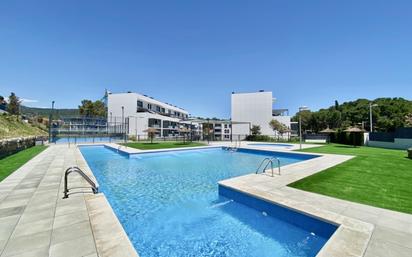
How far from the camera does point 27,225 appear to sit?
8.95ft

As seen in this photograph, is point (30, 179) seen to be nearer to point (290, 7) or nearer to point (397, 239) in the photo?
point (397, 239)

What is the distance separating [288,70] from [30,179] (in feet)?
65.3

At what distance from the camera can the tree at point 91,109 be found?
39500 mm

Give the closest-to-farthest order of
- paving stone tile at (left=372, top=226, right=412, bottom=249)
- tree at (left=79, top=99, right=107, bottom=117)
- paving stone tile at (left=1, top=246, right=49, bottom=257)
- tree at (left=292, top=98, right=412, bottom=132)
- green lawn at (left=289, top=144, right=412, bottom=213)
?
paving stone tile at (left=1, top=246, right=49, bottom=257) < paving stone tile at (left=372, top=226, right=412, bottom=249) < green lawn at (left=289, top=144, right=412, bottom=213) < tree at (left=292, top=98, right=412, bottom=132) < tree at (left=79, top=99, right=107, bottom=117)

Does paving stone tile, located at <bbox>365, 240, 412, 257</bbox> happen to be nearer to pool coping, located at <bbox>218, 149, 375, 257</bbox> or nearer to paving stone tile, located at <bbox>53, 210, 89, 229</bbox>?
pool coping, located at <bbox>218, 149, 375, 257</bbox>

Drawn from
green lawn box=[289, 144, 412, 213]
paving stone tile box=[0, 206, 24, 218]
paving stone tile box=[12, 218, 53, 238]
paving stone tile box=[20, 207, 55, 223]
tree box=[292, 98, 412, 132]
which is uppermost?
tree box=[292, 98, 412, 132]

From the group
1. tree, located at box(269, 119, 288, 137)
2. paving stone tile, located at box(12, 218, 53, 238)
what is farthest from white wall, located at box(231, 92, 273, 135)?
paving stone tile, located at box(12, 218, 53, 238)

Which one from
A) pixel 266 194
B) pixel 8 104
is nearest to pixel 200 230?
pixel 266 194

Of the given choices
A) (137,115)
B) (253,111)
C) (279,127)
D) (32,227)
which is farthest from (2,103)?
(279,127)

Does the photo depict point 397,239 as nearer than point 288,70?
Yes

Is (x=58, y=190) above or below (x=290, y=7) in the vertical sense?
below

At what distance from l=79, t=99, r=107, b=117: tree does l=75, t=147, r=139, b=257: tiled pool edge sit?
42648 millimetres

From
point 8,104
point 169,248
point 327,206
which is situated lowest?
point 169,248

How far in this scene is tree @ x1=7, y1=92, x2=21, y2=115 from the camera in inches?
1262
